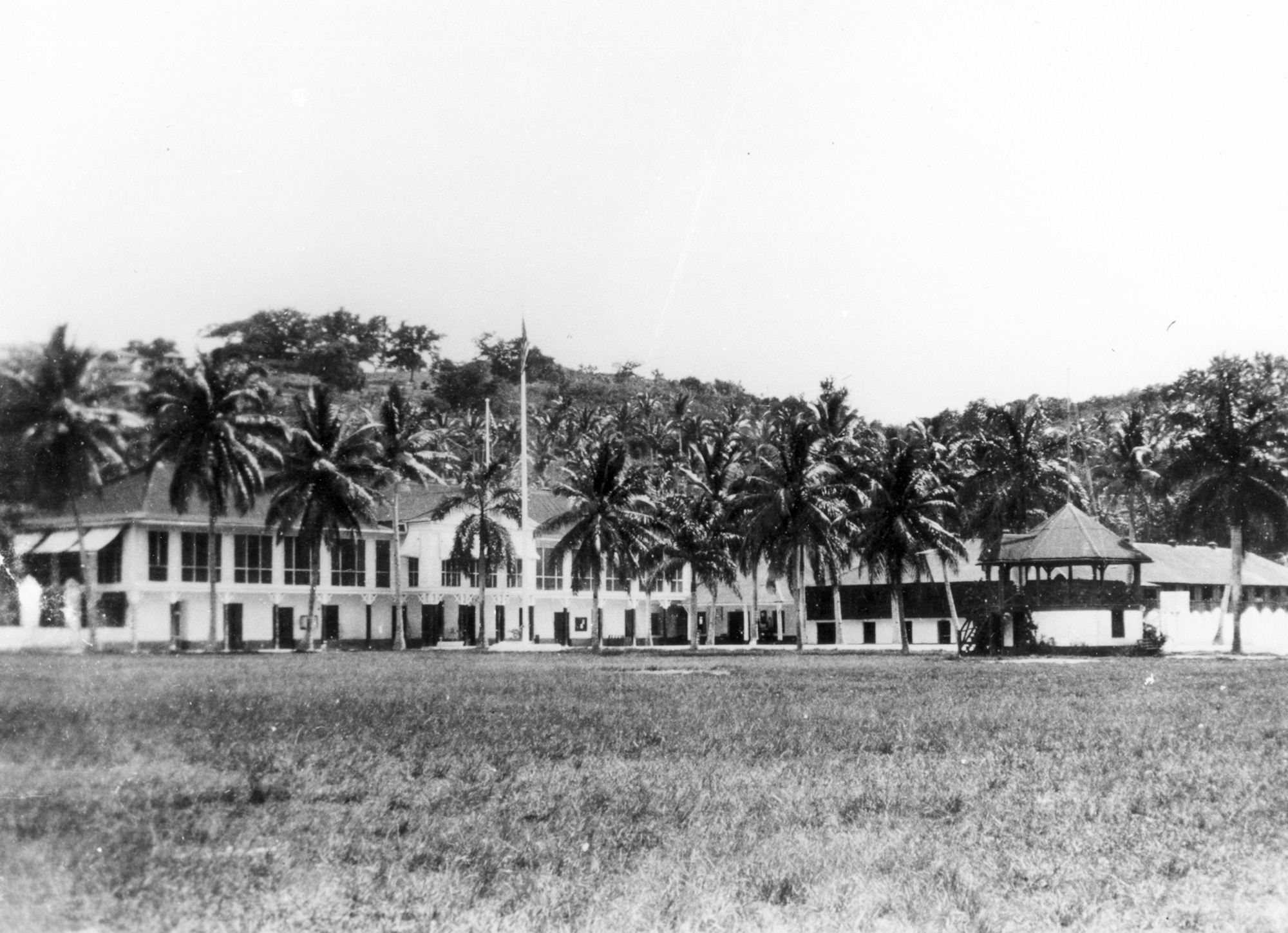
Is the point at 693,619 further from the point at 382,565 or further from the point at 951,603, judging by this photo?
the point at 382,565

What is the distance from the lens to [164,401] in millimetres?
14797

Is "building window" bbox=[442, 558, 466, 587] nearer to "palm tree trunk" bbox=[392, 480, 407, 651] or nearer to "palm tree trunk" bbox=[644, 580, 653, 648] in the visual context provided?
"palm tree trunk" bbox=[392, 480, 407, 651]

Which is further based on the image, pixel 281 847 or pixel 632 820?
pixel 632 820

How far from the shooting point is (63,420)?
432 inches

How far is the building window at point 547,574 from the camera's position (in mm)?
74250

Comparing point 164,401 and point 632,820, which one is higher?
point 164,401

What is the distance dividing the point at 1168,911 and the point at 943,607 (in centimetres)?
6632

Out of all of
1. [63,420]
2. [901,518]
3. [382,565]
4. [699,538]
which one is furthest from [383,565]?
[63,420]

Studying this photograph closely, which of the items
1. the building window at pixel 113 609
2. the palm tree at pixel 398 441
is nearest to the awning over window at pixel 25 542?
the building window at pixel 113 609

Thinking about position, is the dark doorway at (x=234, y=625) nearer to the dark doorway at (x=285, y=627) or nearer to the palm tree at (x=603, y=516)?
the dark doorway at (x=285, y=627)

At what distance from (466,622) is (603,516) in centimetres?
1443

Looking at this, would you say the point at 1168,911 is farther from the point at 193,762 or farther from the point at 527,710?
the point at 527,710

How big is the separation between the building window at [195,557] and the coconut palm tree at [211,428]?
8.07 m

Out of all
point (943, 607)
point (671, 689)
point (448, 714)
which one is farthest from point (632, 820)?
point (943, 607)
